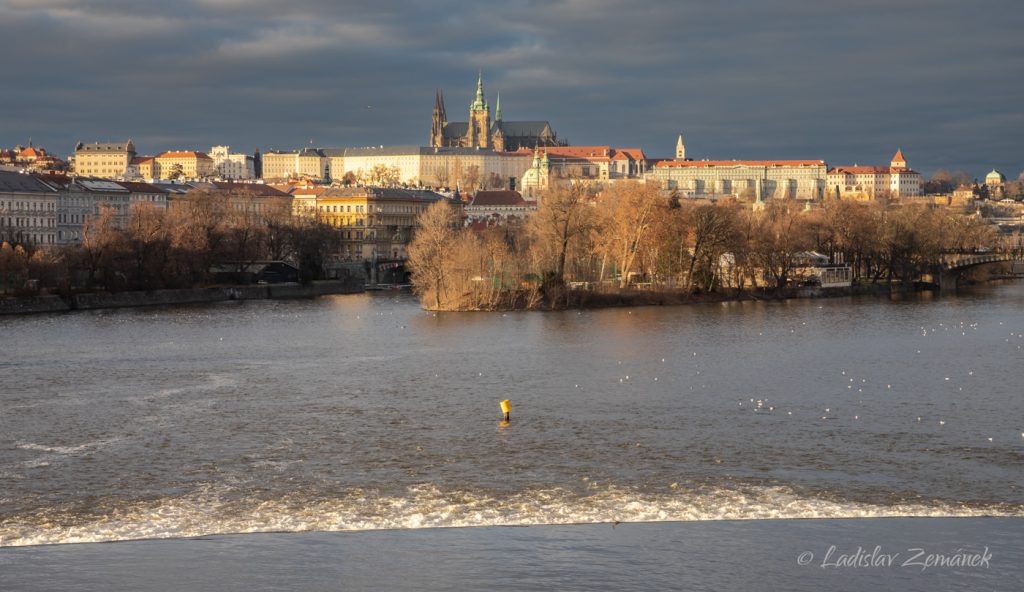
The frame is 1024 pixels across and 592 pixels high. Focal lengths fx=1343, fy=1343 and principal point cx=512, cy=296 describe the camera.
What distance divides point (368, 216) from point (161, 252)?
2154 inches

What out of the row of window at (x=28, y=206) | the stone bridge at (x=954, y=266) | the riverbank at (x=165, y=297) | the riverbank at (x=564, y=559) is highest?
the row of window at (x=28, y=206)

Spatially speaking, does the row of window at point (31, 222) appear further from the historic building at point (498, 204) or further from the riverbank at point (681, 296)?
the historic building at point (498, 204)

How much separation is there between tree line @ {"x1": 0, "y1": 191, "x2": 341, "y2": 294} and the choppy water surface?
1839 cm

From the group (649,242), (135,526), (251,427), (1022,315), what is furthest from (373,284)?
(135,526)

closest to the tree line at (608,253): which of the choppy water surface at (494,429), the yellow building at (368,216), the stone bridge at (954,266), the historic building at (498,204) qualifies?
the stone bridge at (954,266)

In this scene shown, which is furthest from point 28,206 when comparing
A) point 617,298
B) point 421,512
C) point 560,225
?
point 421,512

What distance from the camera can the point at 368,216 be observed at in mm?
117188

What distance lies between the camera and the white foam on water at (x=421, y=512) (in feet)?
51.0

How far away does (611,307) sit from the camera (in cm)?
5425

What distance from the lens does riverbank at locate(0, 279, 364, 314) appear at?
175 ft

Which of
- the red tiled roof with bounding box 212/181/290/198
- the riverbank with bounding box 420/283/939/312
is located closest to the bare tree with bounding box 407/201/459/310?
the riverbank with bounding box 420/283/939/312

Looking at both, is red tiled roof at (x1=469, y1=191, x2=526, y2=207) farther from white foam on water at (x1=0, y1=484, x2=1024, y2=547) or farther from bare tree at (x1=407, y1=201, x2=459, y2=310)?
white foam on water at (x1=0, y1=484, x2=1024, y2=547)

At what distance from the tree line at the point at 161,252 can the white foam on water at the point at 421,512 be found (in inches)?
1619

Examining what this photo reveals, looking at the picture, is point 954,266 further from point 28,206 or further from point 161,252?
point 28,206
